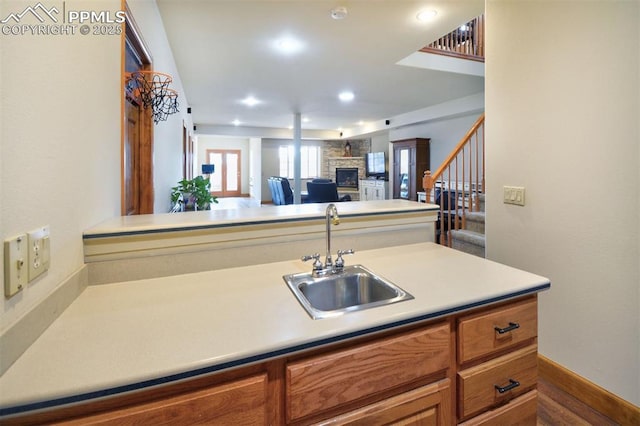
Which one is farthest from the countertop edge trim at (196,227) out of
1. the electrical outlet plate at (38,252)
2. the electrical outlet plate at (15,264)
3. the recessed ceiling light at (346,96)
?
the recessed ceiling light at (346,96)

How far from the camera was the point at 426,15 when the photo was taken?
8.76ft

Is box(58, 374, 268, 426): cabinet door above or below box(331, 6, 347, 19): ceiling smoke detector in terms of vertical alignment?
below

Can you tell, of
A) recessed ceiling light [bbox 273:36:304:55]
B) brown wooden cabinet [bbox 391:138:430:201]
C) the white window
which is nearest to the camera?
recessed ceiling light [bbox 273:36:304:55]

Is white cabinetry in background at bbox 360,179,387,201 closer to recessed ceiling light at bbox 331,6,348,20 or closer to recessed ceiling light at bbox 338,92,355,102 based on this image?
recessed ceiling light at bbox 338,92,355,102

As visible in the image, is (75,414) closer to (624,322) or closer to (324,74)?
(624,322)

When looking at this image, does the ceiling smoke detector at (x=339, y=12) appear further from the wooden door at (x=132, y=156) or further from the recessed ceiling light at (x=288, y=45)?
the wooden door at (x=132, y=156)

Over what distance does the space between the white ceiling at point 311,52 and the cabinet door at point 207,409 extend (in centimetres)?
268

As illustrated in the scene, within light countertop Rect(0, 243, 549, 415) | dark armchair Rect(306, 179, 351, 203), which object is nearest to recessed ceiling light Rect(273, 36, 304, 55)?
light countertop Rect(0, 243, 549, 415)

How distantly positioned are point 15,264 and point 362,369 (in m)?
0.84

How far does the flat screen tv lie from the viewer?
9.11 metres

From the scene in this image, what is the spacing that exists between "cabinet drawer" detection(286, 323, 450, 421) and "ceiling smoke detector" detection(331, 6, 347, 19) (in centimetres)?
252

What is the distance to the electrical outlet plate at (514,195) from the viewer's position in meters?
1.96

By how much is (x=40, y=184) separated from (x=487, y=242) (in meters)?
2.40

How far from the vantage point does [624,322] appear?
153 cm
